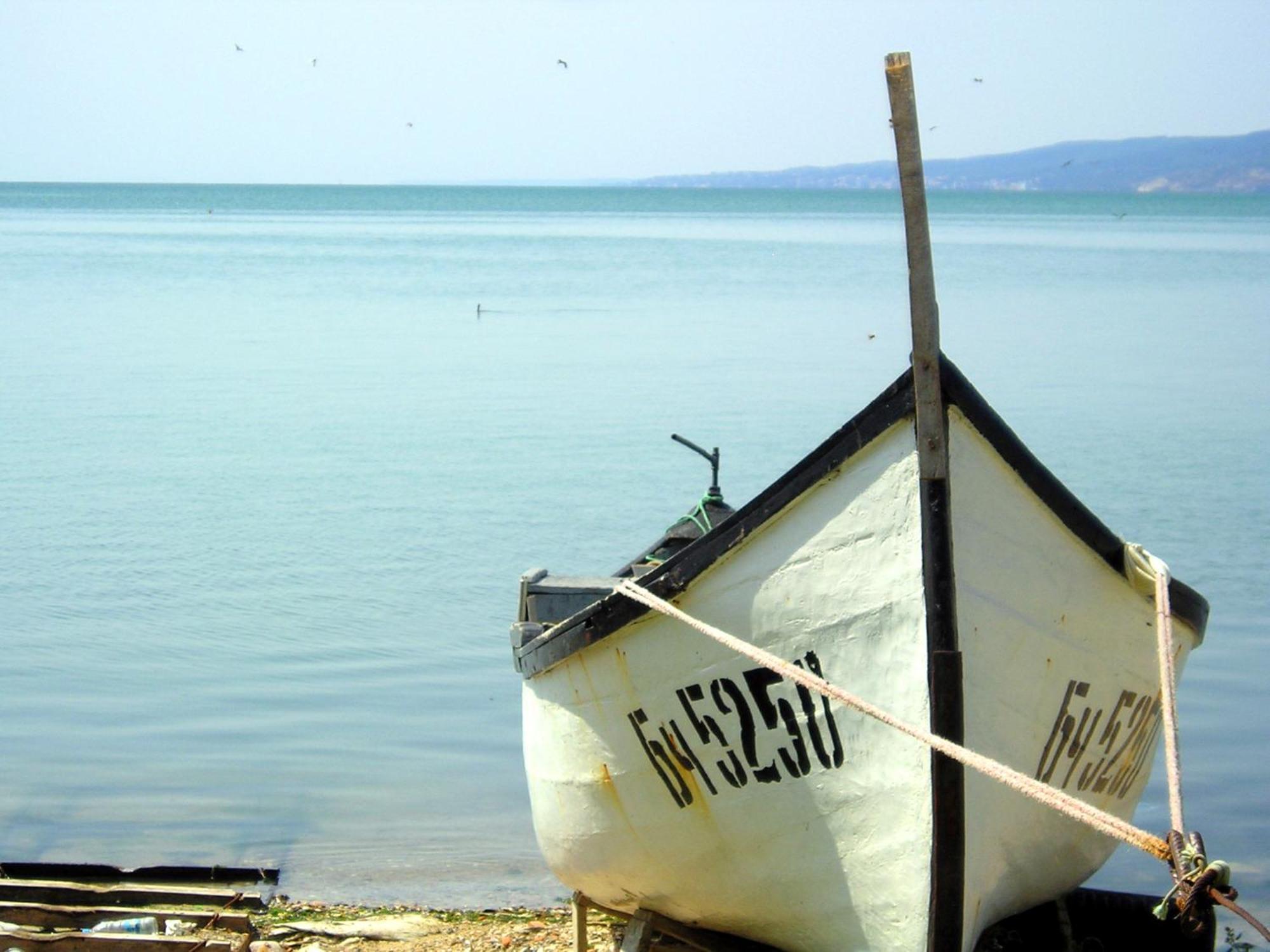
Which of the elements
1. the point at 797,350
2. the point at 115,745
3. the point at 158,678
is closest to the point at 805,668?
the point at 115,745

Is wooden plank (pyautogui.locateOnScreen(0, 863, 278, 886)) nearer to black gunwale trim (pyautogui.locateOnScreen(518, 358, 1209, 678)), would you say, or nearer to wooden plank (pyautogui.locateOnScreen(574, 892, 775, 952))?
wooden plank (pyautogui.locateOnScreen(574, 892, 775, 952))

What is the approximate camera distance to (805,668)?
186 inches

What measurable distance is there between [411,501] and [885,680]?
11.4 m

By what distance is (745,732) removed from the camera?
4859mm

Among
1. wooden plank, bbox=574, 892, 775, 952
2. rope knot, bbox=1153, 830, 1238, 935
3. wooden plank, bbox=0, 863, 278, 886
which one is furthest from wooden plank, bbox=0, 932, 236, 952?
rope knot, bbox=1153, 830, 1238, 935

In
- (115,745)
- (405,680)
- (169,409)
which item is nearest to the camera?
(115,745)

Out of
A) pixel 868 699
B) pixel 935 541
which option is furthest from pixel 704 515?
pixel 935 541

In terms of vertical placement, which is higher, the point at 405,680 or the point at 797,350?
the point at 797,350

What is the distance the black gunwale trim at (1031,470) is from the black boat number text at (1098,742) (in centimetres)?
46

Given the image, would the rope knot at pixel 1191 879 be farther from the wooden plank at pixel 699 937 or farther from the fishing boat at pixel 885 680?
the wooden plank at pixel 699 937

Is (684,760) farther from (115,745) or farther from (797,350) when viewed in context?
(797,350)

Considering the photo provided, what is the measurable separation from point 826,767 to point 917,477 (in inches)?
39.6

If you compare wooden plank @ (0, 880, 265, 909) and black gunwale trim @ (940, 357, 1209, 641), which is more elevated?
black gunwale trim @ (940, 357, 1209, 641)

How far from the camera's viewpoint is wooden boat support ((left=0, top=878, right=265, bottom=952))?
5.70m
